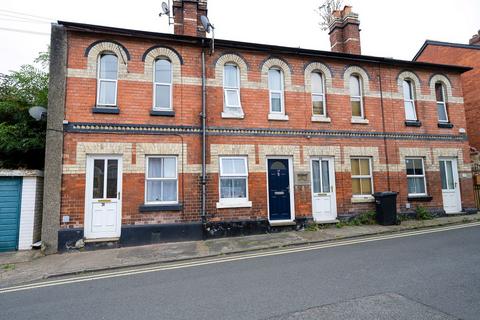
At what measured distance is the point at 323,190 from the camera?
10.7m

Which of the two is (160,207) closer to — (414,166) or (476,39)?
(414,166)

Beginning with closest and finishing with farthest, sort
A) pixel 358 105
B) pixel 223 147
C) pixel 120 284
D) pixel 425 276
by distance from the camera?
1. pixel 425 276
2. pixel 120 284
3. pixel 223 147
4. pixel 358 105

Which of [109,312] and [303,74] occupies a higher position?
[303,74]

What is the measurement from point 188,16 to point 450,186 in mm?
13478

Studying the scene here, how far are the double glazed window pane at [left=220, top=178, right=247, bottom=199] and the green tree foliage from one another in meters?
6.44

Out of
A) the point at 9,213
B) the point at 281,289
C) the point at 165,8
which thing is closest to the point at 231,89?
the point at 165,8

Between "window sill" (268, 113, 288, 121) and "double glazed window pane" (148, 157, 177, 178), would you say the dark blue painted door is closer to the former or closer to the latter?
"window sill" (268, 113, 288, 121)

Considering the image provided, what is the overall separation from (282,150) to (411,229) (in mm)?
5304

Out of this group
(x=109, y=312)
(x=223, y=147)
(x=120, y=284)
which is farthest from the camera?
(x=223, y=147)

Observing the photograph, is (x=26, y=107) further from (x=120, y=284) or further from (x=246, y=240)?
(x=246, y=240)

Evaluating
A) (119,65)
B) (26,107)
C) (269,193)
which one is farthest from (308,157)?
(26,107)

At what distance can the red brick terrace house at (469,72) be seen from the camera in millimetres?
15758

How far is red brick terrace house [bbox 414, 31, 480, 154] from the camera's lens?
15.8 meters

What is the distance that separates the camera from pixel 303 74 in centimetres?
1089
